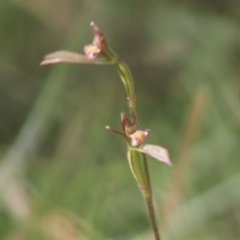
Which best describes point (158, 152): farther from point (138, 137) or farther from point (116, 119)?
point (116, 119)

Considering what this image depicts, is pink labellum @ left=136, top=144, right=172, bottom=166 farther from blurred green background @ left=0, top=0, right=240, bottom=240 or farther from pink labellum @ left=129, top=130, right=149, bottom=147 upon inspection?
blurred green background @ left=0, top=0, right=240, bottom=240

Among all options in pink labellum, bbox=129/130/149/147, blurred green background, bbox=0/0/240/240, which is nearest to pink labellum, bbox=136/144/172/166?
pink labellum, bbox=129/130/149/147

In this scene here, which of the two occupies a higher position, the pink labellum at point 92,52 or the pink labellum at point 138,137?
the pink labellum at point 92,52

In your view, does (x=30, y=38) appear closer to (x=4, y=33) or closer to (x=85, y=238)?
(x=4, y=33)

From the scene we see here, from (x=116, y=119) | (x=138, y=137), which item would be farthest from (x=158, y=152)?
(x=116, y=119)

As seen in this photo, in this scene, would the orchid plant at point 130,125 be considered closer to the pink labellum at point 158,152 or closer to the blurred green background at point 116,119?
the pink labellum at point 158,152

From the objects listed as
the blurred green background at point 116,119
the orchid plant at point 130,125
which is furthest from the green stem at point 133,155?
the blurred green background at point 116,119
